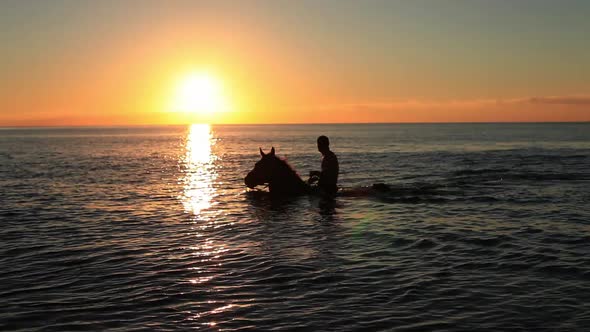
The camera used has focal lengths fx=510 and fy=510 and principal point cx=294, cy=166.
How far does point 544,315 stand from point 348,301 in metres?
2.93

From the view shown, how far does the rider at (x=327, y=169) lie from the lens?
19141mm

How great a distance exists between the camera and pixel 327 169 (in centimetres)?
1961

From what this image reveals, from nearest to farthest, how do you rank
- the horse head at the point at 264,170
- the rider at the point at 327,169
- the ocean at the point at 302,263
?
1. the ocean at the point at 302,263
2. the rider at the point at 327,169
3. the horse head at the point at 264,170

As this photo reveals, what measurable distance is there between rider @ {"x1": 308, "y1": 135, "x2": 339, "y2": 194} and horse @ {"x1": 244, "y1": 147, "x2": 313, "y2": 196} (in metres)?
0.84

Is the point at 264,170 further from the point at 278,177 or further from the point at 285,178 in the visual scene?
the point at 285,178

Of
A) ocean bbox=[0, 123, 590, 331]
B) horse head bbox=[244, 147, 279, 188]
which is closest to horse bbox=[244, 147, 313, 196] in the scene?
horse head bbox=[244, 147, 279, 188]

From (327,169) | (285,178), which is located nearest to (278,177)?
(285,178)

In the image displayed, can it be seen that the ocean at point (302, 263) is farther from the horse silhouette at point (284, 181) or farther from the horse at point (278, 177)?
the horse at point (278, 177)

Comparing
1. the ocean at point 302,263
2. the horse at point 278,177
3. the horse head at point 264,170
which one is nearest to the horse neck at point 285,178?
Result: the horse at point 278,177

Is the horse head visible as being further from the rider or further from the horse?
the rider

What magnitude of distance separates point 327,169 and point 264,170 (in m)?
2.75

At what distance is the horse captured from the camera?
20547 millimetres

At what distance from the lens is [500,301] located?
26.9ft

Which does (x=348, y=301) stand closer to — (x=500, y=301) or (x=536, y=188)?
(x=500, y=301)
